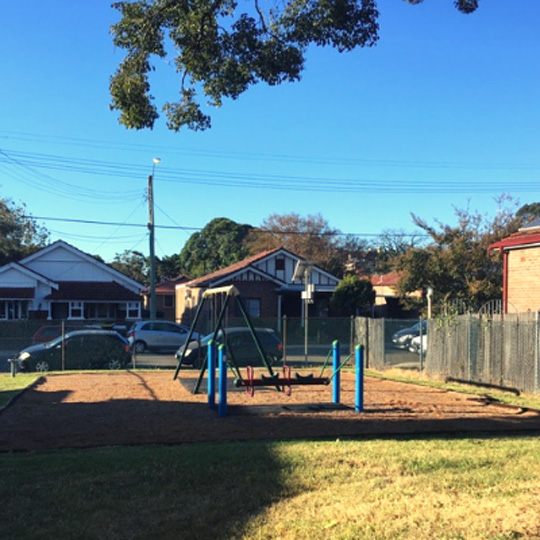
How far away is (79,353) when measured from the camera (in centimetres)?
1919

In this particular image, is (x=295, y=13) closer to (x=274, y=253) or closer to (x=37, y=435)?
Answer: (x=37, y=435)

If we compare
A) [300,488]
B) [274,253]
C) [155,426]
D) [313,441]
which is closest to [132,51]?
[155,426]

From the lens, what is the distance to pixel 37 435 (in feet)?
27.1

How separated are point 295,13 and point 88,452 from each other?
24.8 feet

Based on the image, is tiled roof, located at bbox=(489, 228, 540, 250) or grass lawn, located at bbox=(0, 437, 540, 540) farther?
tiled roof, located at bbox=(489, 228, 540, 250)

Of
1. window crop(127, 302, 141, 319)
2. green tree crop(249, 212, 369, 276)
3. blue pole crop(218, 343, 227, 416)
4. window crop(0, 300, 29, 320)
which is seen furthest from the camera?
green tree crop(249, 212, 369, 276)

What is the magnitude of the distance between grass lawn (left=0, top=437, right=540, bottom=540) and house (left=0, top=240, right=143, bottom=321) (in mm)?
29337

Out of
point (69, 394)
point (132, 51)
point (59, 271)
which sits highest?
point (132, 51)

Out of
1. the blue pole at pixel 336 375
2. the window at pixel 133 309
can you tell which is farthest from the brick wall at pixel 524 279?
the window at pixel 133 309

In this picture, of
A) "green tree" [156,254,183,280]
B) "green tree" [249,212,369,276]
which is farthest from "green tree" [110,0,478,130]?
"green tree" [156,254,183,280]

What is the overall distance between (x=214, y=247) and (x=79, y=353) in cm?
5471

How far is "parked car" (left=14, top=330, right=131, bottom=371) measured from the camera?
18.8 meters

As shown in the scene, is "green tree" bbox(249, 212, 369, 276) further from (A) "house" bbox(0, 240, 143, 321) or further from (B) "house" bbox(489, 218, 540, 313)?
(B) "house" bbox(489, 218, 540, 313)

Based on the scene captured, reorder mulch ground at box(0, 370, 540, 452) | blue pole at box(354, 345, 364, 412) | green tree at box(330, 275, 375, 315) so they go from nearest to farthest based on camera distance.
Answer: mulch ground at box(0, 370, 540, 452), blue pole at box(354, 345, 364, 412), green tree at box(330, 275, 375, 315)
